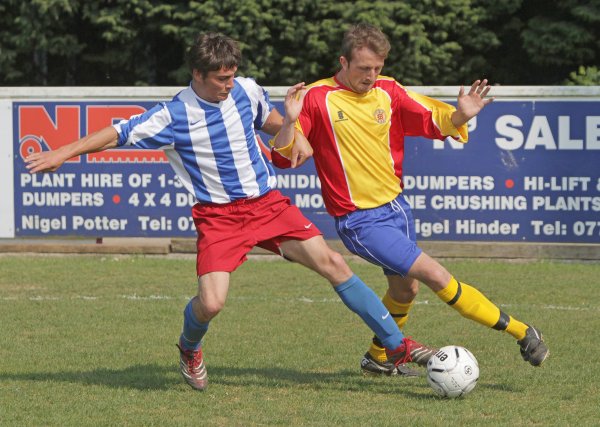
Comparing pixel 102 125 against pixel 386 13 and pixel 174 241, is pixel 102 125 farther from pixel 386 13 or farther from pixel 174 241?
pixel 386 13

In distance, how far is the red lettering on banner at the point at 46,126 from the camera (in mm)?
14727

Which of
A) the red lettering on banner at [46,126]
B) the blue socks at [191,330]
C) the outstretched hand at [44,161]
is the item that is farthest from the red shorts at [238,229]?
the red lettering on banner at [46,126]

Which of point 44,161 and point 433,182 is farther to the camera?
point 433,182

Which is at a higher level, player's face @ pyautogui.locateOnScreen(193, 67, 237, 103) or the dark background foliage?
player's face @ pyautogui.locateOnScreen(193, 67, 237, 103)

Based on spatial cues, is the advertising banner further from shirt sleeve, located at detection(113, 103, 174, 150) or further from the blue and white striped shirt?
shirt sleeve, located at detection(113, 103, 174, 150)

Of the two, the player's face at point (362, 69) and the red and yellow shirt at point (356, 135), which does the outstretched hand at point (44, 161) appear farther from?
the player's face at point (362, 69)

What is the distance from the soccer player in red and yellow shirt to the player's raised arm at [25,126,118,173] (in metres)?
0.97

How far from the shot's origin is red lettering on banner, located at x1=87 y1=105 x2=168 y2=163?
1459 centimetres

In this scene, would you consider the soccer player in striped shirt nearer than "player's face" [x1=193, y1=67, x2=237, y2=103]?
No

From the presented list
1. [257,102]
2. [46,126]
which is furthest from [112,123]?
[257,102]

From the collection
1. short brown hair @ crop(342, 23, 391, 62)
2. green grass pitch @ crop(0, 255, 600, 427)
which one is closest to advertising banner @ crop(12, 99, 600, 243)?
green grass pitch @ crop(0, 255, 600, 427)

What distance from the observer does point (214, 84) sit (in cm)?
736

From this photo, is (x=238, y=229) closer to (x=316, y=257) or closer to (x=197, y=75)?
(x=316, y=257)

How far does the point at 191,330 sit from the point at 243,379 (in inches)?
22.6
